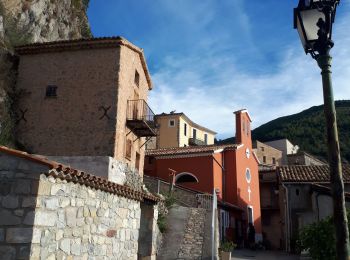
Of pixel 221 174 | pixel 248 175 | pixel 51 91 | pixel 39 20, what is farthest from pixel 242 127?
pixel 51 91

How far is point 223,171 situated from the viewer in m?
30.3

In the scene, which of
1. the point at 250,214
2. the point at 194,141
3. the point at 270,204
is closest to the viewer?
the point at 250,214

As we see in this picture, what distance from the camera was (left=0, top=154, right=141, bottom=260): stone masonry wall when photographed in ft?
23.7

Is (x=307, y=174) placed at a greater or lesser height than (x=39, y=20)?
lesser

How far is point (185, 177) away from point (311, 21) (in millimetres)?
24435

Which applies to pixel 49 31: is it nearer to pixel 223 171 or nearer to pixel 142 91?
pixel 142 91

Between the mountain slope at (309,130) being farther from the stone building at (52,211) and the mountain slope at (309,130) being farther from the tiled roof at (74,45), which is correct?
the stone building at (52,211)

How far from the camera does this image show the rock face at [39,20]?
850 inches

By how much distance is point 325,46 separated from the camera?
16.2 feet

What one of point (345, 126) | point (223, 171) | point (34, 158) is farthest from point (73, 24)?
point (345, 126)

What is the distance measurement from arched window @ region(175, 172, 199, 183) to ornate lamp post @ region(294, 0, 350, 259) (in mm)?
23784

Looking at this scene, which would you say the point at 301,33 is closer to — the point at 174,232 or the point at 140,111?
the point at 174,232

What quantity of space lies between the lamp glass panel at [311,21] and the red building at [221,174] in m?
21.0

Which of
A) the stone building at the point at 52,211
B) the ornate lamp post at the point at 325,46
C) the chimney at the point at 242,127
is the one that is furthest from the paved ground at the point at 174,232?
the chimney at the point at 242,127
